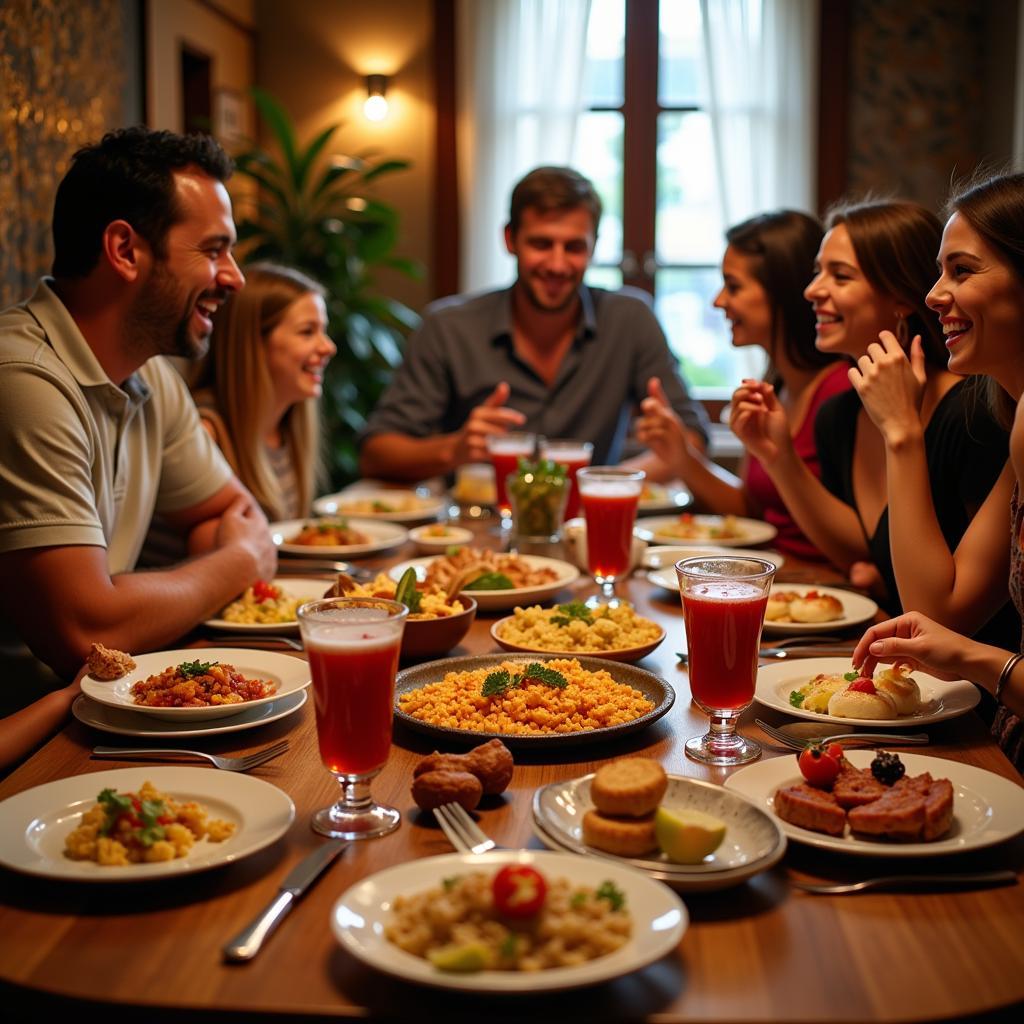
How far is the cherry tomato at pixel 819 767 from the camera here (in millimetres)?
1250

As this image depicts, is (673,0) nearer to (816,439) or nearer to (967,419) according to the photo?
(816,439)

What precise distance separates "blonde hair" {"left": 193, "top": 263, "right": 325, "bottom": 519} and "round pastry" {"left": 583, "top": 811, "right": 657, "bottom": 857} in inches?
86.0

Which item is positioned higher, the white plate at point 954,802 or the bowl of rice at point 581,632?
the bowl of rice at point 581,632

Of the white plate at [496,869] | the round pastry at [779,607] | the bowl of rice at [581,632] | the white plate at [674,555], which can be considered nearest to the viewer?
the white plate at [496,869]

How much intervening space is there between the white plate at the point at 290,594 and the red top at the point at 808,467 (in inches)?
46.7

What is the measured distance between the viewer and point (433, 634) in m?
1.77

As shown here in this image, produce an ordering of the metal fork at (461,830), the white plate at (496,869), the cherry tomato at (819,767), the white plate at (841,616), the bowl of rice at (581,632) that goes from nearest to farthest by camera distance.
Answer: the white plate at (496,869) → the metal fork at (461,830) → the cherry tomato at (819,767) → the bowl of rice at (581,632) → the white plate at (841,616)

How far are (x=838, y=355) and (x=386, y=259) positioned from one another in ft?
10.3

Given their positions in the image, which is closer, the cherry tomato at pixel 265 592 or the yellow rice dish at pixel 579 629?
the yellow rice dish at pixel 579 629

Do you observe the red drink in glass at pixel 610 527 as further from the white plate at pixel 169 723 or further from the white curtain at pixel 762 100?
the white curtain at pixel 762 100

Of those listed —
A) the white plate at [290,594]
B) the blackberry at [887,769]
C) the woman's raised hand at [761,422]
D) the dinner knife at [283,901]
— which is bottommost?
the dinner knife at [283,901]

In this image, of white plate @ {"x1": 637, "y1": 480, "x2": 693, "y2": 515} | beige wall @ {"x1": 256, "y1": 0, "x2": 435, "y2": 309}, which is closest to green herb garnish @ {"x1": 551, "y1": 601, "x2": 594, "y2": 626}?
white plate @ {"x1": 637, "y1": 480, "x2": 693, "y2": 515}

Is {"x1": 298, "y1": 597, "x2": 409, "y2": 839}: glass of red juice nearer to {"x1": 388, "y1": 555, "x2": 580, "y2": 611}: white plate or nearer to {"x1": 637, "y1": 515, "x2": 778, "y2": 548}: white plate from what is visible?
{"x1": 388, "y1": 555, "x2": 580, "y2": 611}: white plate

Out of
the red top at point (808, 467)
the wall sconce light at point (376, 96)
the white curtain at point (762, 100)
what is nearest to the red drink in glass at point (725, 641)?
the red top at point (808, 467)
